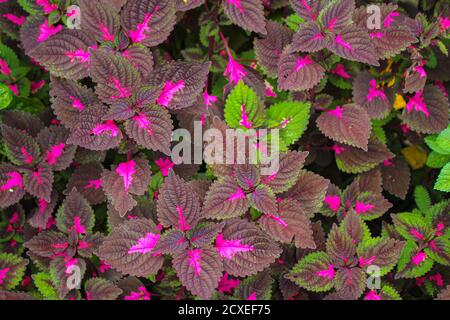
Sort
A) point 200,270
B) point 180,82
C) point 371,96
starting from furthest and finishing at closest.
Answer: point 371,96 → point 180,82 → point 200,270

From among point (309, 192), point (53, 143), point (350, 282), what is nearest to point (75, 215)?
point (53, 143)

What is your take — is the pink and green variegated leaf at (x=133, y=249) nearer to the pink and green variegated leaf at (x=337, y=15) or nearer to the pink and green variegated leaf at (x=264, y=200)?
the pink and green variegated leaf at (x=264, y=200)

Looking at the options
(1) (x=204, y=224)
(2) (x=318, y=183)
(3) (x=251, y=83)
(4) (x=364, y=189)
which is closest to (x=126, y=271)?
(1) (x=204, y=224)

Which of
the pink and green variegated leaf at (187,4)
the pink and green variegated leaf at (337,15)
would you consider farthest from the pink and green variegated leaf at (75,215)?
the pink and green variegated leaf at (337,15)

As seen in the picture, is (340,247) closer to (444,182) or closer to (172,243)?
(444,182)

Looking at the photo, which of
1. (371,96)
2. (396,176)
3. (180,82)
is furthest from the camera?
(396,176)

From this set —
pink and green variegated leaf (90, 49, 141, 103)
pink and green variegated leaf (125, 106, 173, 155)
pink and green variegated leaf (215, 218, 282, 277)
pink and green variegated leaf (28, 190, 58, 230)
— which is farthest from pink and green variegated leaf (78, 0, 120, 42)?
pink and green variegated leaf (215, 218, 282, 277)

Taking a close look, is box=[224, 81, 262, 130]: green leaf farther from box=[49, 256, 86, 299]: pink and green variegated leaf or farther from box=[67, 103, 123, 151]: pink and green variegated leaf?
box=[49, 256, 86, 299]: pink and green variegated leaf
